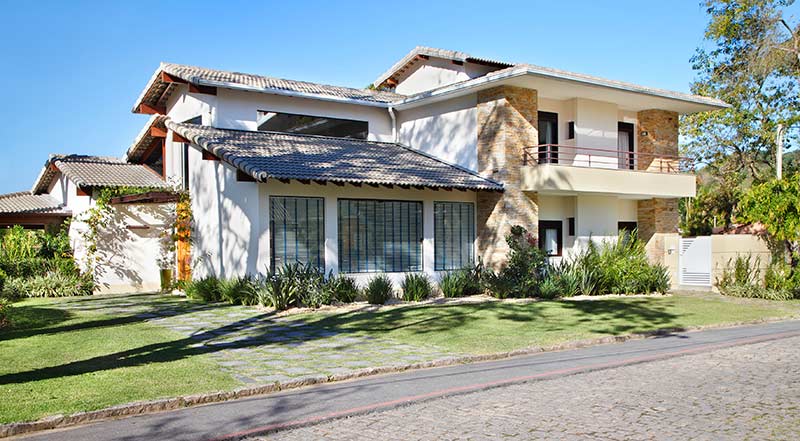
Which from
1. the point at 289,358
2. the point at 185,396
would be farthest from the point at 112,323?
the point at 185,396

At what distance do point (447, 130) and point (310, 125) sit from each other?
445 cm

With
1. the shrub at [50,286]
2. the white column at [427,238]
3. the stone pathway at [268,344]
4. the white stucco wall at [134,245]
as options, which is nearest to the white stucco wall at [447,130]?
the white column at [427,238]

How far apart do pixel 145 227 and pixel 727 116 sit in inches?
979

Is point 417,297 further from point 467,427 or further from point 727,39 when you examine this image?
point 727,39

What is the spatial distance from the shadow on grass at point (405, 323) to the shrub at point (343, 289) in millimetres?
1500

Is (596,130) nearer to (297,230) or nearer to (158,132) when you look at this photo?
(297,230)

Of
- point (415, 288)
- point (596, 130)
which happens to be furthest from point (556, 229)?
point (415, 288)

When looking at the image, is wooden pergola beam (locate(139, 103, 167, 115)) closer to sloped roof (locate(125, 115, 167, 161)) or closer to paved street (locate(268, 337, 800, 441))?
sloped roof (locate(125, 115, 167, 161))

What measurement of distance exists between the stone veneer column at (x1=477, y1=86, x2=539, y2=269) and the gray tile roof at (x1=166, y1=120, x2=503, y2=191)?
0.51 m

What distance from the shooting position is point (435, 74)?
2577 centimetres

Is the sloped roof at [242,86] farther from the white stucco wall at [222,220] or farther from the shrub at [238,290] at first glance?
the shrub at [238,290]

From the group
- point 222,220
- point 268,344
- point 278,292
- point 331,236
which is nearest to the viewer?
point 268,344

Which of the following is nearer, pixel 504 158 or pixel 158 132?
pixel 504 158

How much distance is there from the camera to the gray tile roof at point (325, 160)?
57.1 feet
